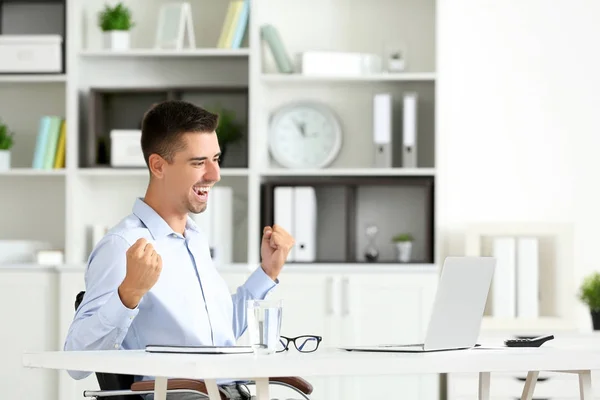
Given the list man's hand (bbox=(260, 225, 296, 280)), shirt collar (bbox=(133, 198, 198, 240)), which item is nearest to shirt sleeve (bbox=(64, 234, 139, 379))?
shirt collar (bbox=(133, 198, 198, 240))

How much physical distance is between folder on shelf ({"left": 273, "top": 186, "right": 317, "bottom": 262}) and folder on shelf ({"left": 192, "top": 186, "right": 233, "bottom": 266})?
0.22m

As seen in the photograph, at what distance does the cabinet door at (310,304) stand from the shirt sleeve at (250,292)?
4.96 ft

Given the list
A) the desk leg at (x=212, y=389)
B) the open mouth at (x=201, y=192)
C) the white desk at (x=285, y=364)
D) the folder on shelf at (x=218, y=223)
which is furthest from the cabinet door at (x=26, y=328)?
the desk leg at (x=212, y=389)

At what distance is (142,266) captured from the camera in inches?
77.2

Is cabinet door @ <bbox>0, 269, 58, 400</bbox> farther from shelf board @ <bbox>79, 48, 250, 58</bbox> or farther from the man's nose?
the man's nose

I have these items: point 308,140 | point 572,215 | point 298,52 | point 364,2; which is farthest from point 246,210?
point 572,215

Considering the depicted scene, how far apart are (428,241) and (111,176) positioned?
152cm

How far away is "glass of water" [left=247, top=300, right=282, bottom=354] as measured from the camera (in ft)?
6.77

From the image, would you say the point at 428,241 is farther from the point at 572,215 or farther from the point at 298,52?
the point at 298,52

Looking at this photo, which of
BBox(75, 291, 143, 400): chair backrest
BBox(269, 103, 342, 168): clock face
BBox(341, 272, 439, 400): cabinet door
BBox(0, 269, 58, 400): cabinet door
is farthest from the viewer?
BBox(269, 103, 342, 168): clock face

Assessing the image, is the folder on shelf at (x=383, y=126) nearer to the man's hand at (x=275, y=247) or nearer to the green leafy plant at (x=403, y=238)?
the green leafy plant at (x=403, y=238)

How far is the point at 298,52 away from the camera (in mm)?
4676

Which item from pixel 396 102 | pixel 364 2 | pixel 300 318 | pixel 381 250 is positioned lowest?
pixel 300 318

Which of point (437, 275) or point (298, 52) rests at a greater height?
point (298, 52)
